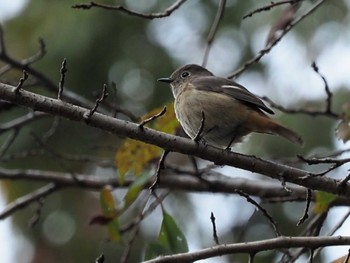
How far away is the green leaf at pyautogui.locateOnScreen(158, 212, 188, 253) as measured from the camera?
4141mm

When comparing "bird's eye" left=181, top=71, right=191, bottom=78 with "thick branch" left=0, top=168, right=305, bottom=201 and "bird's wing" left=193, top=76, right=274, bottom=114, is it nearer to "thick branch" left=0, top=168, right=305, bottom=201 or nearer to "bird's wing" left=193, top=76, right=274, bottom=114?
"bird's wing" left=193, top=76, right=274, bottom=114

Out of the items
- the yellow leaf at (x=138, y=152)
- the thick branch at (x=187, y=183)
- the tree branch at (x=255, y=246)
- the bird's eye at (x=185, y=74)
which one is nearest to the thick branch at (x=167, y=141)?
the tree branch at (x=255, y=246)

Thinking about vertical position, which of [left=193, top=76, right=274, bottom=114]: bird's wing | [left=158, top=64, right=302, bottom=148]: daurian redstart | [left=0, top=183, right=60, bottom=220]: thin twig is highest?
[left=193, top=76, right=274, bottom=114]: bird's wing

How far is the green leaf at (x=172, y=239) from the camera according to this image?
414 centimetres

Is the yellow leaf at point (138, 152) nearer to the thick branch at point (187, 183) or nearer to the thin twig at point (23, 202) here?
the thick branch at point (187, 183)

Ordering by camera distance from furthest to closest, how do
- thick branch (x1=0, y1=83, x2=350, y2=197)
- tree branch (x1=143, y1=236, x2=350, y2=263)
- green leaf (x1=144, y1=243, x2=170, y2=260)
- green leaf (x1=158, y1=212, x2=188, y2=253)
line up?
1. green leaf (x1=158, y1=212, x2=188, y2=253)
2. green leaf (x1=144, y1=243, x2=170, y2=260)
3. tree branch (x1=143, y1=236, x2=350, y2=263)
4. thick branch (x1=0, y1=83, x2=350, y2=197)

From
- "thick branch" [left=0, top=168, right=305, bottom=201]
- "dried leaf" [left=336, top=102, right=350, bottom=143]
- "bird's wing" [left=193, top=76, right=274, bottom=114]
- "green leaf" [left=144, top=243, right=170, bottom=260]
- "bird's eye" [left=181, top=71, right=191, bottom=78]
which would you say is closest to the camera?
"green leaf" [left=144, top=243, right=170, bottom=260]

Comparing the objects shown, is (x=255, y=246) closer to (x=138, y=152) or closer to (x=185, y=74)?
(x=138, y=152)

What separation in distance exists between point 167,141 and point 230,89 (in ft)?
5.06

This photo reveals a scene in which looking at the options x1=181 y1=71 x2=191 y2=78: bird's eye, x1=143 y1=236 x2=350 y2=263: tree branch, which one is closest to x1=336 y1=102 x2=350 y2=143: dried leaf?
→ x1=143 y1=236 x2=350 y2=263: tree branch

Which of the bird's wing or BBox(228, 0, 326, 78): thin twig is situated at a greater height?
BBox(228, 0, 326, 78): thin twig

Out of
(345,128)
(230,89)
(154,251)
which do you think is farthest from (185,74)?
(154,251)

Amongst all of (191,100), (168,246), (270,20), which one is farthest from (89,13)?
(168,246)

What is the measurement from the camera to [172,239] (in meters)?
4.19
